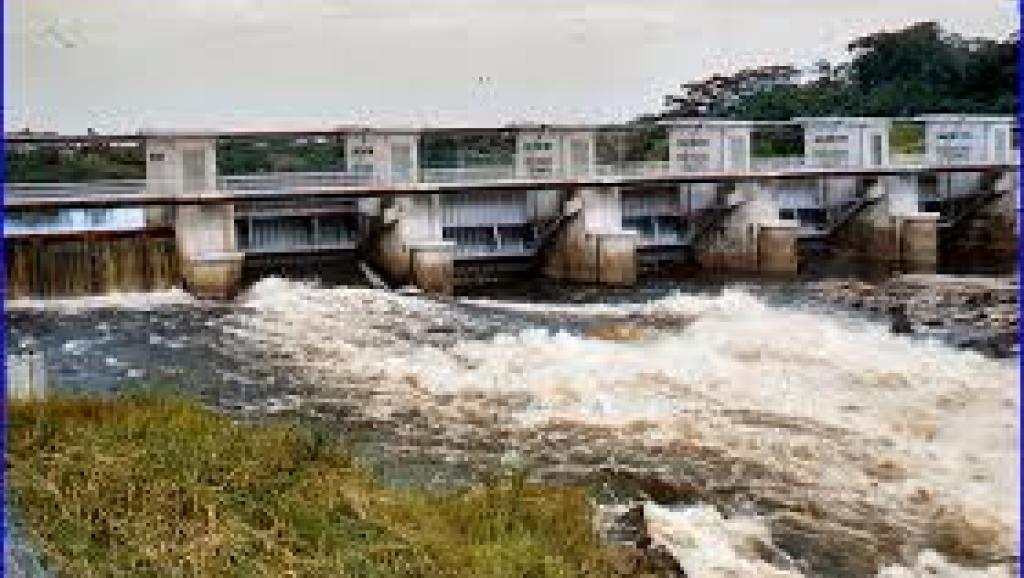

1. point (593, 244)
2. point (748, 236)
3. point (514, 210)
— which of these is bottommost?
point (593, 244)

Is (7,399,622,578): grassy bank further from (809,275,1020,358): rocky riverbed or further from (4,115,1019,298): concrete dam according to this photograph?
(4,115,1019,298): concrete dam

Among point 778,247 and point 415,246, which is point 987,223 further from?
point 415,246

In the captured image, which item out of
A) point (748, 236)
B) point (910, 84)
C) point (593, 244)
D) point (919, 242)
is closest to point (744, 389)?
point (593, 244)

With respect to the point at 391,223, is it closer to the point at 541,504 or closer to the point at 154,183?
the point at 154,183

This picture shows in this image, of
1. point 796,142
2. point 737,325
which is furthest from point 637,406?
point 796,142

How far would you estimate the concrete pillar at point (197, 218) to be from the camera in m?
24.1

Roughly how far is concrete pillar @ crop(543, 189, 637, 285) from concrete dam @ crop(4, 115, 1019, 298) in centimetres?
4

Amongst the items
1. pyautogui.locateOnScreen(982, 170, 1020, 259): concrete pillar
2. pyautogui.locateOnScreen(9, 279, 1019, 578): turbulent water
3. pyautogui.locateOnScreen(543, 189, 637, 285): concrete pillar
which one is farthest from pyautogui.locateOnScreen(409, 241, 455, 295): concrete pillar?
pyautogui.locateOnScreen(982, 170, 1020, 259): concrete pillar

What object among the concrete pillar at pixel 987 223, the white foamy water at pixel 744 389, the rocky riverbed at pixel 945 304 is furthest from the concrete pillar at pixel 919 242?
the white foamy water at pixel 744 389

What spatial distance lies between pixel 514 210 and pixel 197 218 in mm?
7432

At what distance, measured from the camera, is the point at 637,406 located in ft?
51.0

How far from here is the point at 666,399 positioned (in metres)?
16.0

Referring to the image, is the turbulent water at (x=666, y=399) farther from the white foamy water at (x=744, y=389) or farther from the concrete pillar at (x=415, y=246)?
the concrete pillar at (x=415, y=246)

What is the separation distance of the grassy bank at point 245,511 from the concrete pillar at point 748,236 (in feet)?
64.8
